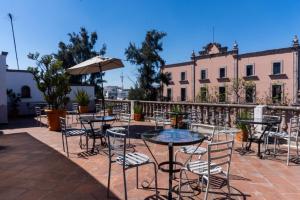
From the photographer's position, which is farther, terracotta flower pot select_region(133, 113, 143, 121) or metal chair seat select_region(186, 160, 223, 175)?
terracotta flower pot select_region(133, 113, 143, 121)

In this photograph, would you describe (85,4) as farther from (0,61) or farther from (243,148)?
(243,148)

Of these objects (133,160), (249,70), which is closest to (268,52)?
(249,70)

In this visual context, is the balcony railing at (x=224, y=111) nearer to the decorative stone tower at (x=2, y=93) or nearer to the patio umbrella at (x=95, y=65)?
the patio umbrella at (x=95, y=65)

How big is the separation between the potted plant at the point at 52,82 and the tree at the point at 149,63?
18.9 meters


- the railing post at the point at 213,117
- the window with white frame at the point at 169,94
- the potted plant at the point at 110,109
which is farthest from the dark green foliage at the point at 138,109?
the window with white frame at the point at 169,94

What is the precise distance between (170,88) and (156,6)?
2201 centimetres

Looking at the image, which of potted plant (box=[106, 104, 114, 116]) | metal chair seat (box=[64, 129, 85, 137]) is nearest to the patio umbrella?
metal chair seat (box=[64, 129, 85, 137])

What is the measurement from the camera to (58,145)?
5.64 m

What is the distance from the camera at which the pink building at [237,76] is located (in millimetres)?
22234

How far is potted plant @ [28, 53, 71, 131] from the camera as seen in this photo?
7523 millimetres

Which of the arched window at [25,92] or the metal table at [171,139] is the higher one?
the arched window at [25,92]

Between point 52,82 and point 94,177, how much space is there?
16.4 feet

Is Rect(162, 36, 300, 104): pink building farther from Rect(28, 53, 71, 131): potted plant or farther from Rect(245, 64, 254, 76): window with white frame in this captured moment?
Rect(28, 53, 71, 131): potted plant

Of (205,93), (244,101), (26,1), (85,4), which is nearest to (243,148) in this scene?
(85,4)
